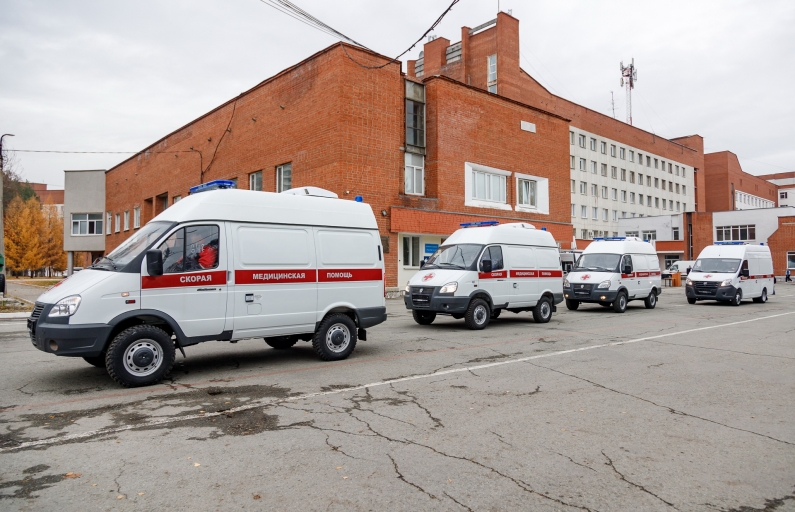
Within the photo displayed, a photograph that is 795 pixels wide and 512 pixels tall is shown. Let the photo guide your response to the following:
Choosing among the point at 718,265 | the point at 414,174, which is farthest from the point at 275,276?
the point at 718,265

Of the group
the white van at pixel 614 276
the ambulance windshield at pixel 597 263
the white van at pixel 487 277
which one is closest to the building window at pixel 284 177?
the ambulance windshield at pixel 597 263

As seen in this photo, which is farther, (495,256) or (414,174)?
(414,174)

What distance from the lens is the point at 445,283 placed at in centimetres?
1327

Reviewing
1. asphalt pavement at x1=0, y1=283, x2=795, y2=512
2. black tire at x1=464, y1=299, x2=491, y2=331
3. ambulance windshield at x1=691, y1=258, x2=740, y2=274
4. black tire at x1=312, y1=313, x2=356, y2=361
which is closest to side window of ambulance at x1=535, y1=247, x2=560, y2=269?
black tire at x1=464, y1=299, x2=491, y2=331

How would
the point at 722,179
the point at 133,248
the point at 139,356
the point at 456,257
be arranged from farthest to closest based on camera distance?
the point at 722,179, the point at 456,257, the point at 133,248, the point at 139,356

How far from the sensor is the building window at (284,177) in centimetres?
2733

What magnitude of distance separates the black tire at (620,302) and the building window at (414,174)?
1201cm

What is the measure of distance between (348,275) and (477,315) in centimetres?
523

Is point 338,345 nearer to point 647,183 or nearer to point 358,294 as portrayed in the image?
point 358,294

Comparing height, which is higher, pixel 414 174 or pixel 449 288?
pixel 414 174

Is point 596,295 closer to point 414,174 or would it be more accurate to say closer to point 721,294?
point 721,294

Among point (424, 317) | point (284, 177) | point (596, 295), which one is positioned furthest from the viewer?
point (284, 177)

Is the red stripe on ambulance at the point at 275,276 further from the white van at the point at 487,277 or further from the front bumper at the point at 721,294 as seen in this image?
the front bumper at the point at 721,294

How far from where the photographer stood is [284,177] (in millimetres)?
27891
